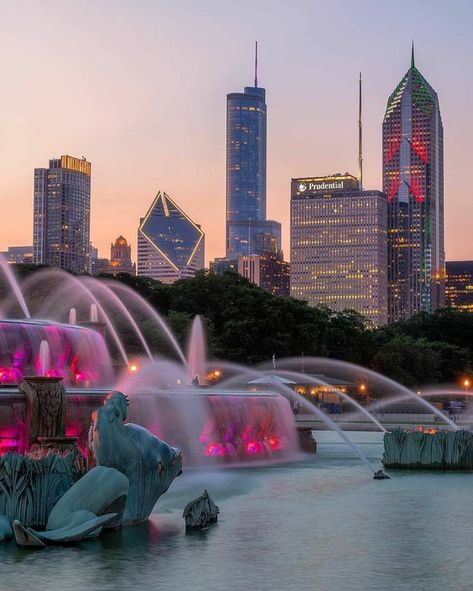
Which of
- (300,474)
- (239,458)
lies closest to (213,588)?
(300,474)

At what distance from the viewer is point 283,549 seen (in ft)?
69.9

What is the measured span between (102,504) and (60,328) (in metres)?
24.2

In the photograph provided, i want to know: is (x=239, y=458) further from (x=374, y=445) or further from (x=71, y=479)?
(x=71, y=479)

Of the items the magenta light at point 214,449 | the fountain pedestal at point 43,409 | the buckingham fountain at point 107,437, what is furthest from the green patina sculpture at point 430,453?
the fountain pedestal at point 43,409

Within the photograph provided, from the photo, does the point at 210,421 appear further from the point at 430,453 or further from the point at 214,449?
the point at 430,453

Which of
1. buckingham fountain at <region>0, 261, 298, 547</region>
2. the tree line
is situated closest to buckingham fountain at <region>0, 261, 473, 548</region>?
buckingham fountain at <region>0, 261, 298, 547</region>

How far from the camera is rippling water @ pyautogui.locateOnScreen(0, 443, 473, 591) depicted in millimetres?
18328

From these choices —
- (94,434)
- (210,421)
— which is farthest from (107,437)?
(210,421)

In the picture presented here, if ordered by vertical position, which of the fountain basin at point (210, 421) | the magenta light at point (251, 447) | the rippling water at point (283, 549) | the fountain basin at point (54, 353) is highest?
the fountain basin at point (54, 353)

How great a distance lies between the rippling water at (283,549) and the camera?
722 inches

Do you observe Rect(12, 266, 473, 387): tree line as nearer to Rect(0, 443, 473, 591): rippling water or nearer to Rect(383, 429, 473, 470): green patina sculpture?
Rect(383, 429, 473, 470): green patina sculpture

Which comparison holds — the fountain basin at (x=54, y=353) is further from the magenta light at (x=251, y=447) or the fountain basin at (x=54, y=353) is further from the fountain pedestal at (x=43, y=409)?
the fountain pedestal at (x=43, y=409)

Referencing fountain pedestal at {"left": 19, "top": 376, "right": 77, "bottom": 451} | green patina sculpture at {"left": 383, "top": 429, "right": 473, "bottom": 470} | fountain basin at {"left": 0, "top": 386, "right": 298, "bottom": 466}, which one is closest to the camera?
fountain pedestal at {"left": 19, "top": 376, "right": 77, "bottom": 451}

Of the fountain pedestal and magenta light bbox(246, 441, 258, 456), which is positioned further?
magenta light bbox(246, 441, 258, 456)
